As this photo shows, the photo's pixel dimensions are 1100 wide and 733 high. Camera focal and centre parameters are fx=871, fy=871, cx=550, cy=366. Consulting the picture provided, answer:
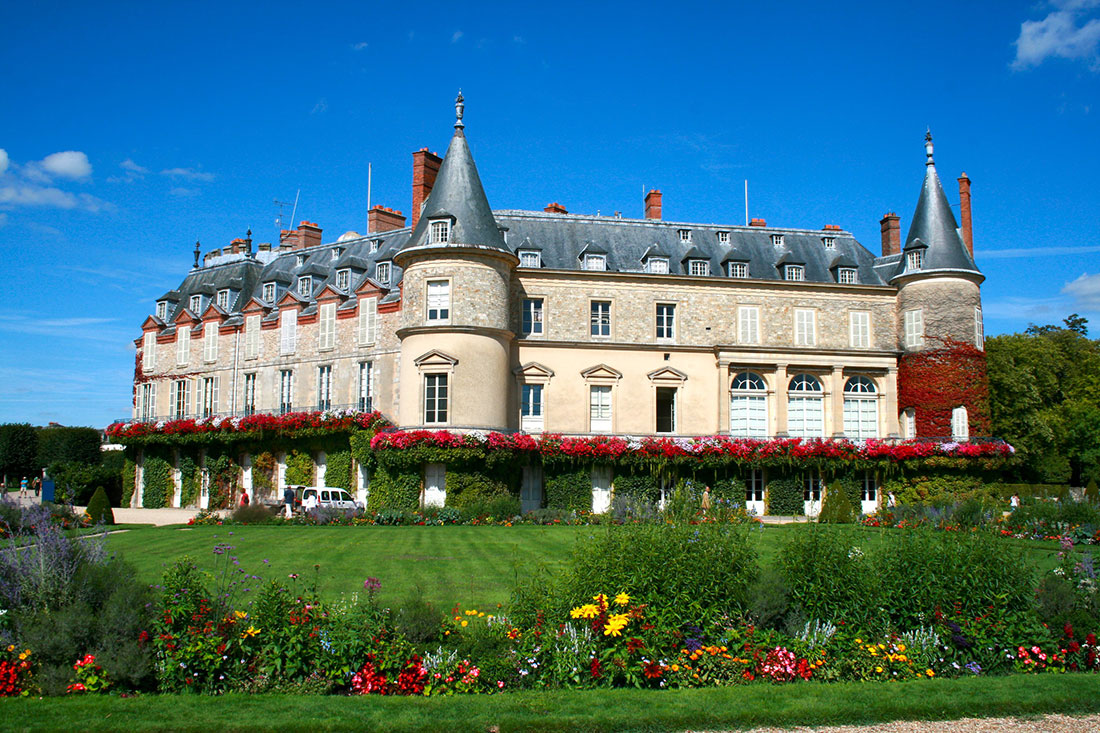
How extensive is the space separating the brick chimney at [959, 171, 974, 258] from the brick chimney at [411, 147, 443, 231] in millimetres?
22334

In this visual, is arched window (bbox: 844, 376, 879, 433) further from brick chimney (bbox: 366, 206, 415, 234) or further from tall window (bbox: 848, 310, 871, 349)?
brick chimney (bbox: 366, 206, 415, 234)

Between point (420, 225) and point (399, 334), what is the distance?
4.15 m

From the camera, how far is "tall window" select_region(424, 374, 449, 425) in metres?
29.9

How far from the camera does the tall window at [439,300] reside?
30.5m

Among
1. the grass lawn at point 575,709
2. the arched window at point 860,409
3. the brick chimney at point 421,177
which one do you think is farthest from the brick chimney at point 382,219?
the grass lawn at point 575,709

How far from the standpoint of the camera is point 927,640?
1034 cm

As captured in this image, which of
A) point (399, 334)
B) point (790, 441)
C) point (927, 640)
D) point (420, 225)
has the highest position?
point (420, 225)

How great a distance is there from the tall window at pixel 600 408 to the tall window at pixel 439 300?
22.0 feet

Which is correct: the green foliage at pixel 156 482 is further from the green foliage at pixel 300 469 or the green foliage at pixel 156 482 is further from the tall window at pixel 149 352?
the green foliage at pixel 300 469

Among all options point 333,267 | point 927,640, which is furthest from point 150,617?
point 333,267

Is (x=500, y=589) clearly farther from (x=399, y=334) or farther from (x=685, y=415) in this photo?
(x=685, y=415)

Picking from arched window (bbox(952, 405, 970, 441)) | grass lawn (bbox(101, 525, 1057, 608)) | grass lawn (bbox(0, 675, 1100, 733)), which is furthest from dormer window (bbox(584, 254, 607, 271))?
grass lawn (bbox(0, 675, 1100, 733))

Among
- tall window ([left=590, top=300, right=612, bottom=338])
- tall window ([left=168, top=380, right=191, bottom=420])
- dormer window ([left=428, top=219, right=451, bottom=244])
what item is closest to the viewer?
dormer window ([left=428, top=219, right=451, bottom=244])

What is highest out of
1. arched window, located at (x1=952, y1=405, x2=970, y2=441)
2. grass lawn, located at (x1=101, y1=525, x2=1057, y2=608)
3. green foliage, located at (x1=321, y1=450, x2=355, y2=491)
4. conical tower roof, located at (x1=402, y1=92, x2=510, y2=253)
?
conical tower roof, located at (x1=402, y1=92, x2=510, y2=253)
